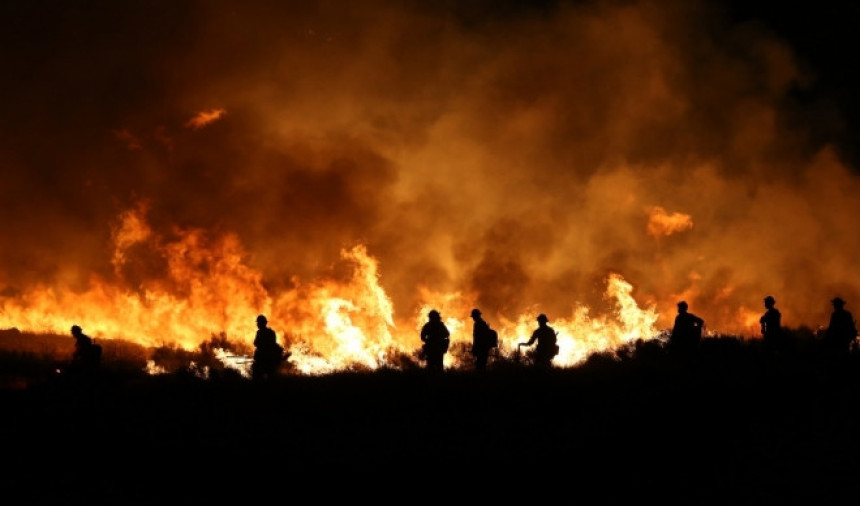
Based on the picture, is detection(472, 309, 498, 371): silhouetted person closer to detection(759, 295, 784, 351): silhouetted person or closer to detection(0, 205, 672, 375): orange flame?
detection(759, 295, 784, 351): silhouetted person

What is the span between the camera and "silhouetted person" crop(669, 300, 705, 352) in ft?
49.9

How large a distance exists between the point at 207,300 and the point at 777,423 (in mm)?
16912

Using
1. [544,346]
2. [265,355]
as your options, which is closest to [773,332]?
[544,346]

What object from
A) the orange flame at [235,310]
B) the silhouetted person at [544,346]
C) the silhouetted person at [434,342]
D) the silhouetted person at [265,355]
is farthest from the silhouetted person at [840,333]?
the silhouetted person at [265,355]

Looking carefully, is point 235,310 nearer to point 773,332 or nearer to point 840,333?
point 773,332

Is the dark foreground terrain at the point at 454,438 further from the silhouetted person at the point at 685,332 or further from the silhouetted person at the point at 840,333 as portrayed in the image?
the silhouetted person at the point at 685,332

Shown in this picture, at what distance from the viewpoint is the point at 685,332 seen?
50.0 feet

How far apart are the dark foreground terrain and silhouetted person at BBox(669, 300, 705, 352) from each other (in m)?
0.76

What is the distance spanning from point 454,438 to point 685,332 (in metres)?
6.18

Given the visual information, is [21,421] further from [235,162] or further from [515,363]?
[235,162]

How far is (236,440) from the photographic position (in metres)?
11.3

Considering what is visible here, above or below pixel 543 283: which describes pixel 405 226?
above

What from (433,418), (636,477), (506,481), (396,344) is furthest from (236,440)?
(396,344)

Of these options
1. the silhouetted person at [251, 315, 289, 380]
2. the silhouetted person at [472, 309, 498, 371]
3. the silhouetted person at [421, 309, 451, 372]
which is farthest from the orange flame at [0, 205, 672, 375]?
the silhouetted person at [472, 309, 498, 371]
